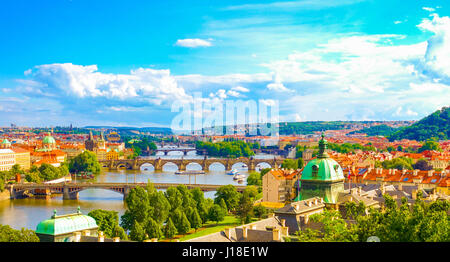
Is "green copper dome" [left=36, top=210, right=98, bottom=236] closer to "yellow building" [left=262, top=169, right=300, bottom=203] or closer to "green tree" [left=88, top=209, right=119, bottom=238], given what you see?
"green tree" [left=88, top=209, right=119, bottom=238]

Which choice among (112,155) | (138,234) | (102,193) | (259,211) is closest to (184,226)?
(138,234)

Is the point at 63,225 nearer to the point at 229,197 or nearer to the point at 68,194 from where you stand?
the point at 229,197

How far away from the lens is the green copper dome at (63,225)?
1592 centimetres

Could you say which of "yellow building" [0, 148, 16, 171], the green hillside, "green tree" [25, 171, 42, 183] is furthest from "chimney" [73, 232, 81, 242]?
the green hillside

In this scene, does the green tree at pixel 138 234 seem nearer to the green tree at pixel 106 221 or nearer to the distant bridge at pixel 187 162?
the green tree at pixel 106 221

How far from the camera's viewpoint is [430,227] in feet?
37.3

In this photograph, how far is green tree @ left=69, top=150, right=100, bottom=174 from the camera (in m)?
68.9

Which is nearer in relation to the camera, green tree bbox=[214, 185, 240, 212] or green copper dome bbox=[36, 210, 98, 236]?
green copper dome bbox=[36, 210, 98, 236]

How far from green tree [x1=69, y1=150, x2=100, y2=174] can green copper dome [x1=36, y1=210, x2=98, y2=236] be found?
53.6m

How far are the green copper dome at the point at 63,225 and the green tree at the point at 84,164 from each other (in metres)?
53.6

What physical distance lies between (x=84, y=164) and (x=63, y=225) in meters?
54.7

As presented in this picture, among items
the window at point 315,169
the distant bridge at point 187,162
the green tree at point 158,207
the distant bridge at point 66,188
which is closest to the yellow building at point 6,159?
the distant bridge at point 187,162
